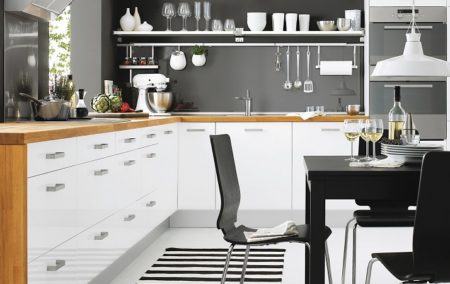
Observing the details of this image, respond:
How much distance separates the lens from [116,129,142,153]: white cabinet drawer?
4609 mm

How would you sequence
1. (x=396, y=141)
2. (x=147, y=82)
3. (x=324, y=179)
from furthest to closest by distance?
(x=147, y=82), (x=396, y=141), (x=324, y=179)

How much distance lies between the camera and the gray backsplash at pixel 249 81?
24.2 ft

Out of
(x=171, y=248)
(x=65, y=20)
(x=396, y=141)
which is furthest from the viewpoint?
(x=65, y=20)

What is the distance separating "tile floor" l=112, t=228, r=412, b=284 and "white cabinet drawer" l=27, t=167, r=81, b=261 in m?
1.22

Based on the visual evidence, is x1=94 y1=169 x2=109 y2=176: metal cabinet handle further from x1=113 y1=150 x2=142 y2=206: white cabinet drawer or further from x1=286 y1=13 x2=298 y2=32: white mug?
x1=286 y1=13 x2=298 y2=32: white mug

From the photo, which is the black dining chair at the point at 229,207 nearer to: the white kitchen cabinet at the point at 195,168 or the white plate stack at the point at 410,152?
the white plate stack at the point at 410,152

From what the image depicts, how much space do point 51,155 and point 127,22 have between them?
417 centimetres

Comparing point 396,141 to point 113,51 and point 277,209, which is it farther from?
point 113,51

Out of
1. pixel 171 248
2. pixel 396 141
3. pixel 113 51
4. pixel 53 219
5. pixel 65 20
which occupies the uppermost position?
pixel 65 20

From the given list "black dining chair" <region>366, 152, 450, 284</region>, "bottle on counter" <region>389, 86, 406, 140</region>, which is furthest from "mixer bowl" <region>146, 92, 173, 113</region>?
"black dining chair" <region>366, 152, 450, 284</region>

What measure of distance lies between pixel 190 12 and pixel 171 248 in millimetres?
2385

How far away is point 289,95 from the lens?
24.3ft

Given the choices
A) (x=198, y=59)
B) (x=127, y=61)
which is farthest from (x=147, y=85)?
(x=198, y=59)

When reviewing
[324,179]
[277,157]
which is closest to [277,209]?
[277,157]
